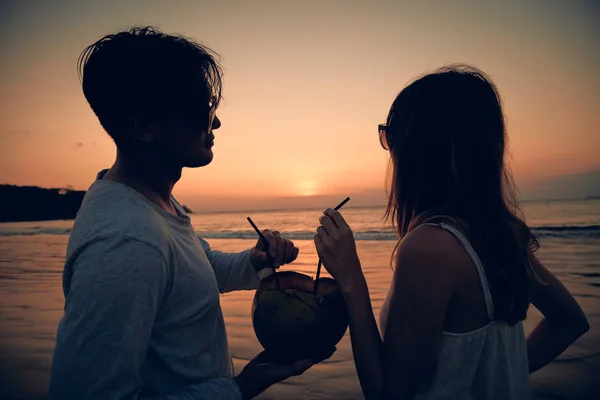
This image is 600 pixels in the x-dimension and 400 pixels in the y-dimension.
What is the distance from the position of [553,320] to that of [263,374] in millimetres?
1495

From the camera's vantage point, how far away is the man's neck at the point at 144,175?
59.9 inches

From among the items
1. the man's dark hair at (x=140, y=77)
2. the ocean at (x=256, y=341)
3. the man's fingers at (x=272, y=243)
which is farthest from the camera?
the ocean at (x=256, y=341)

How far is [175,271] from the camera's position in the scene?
4.38ft

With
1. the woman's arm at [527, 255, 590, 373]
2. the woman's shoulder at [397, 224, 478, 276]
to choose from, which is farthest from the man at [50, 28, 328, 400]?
the woman's arm at [527, 255, 590, 373]

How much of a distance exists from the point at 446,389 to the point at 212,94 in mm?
1455

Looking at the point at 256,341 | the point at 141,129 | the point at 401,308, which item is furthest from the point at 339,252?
the point at 256,341

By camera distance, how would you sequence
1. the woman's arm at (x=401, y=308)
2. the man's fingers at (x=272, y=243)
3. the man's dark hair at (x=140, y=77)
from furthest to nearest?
the man's fingers at (x=272, y=243)
the woman's arm at (x=401, y=308)
the man's dark hair at (x=140, y=77)

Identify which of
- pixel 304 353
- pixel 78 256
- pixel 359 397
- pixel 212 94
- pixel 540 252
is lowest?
pixel 540 252

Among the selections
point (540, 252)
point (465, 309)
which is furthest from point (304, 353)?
point (540, 252)

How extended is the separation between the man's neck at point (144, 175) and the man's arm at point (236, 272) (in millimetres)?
635

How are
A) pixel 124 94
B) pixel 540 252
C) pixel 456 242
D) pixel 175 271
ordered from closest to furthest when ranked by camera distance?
pixel 175 271, pixel 124 94, pixel 456 242, pixel 540 252

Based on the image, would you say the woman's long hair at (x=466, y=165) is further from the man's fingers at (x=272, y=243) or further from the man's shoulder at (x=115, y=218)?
the man's shoulder at (x=115, y=218)

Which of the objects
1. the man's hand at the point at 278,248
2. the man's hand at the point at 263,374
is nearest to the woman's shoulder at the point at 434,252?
the man's hand at the point at 263,374

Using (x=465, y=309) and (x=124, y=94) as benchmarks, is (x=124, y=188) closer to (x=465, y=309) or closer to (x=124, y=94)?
(x=124, y=94)
